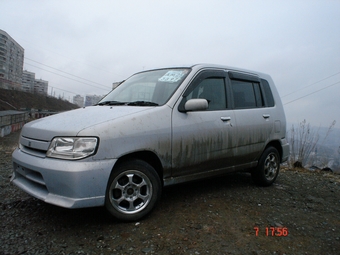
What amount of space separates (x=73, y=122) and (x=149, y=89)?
111 cm

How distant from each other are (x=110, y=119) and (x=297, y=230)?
226 cm

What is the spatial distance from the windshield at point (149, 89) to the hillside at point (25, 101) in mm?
49032

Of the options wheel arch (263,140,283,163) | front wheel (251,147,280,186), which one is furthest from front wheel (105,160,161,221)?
wheel arch (263,140,283,163)

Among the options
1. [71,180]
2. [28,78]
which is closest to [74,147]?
[71,180]

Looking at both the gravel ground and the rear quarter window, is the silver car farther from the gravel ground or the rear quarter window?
the gravel ground

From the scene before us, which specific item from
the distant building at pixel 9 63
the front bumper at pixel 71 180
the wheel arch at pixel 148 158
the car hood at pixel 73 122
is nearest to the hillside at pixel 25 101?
the distant building at pixel 9 63

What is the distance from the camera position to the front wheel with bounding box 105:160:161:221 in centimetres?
255

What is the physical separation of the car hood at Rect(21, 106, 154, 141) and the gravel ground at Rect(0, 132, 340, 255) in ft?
2.95

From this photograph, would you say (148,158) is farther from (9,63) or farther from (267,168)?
(9,63)

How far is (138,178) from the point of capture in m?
2.71

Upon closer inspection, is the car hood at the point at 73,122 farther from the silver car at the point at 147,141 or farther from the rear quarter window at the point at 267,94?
the rear quarter window at the point at 267,94

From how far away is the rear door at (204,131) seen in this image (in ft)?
9.83

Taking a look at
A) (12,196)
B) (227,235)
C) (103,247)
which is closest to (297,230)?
(227,235)
